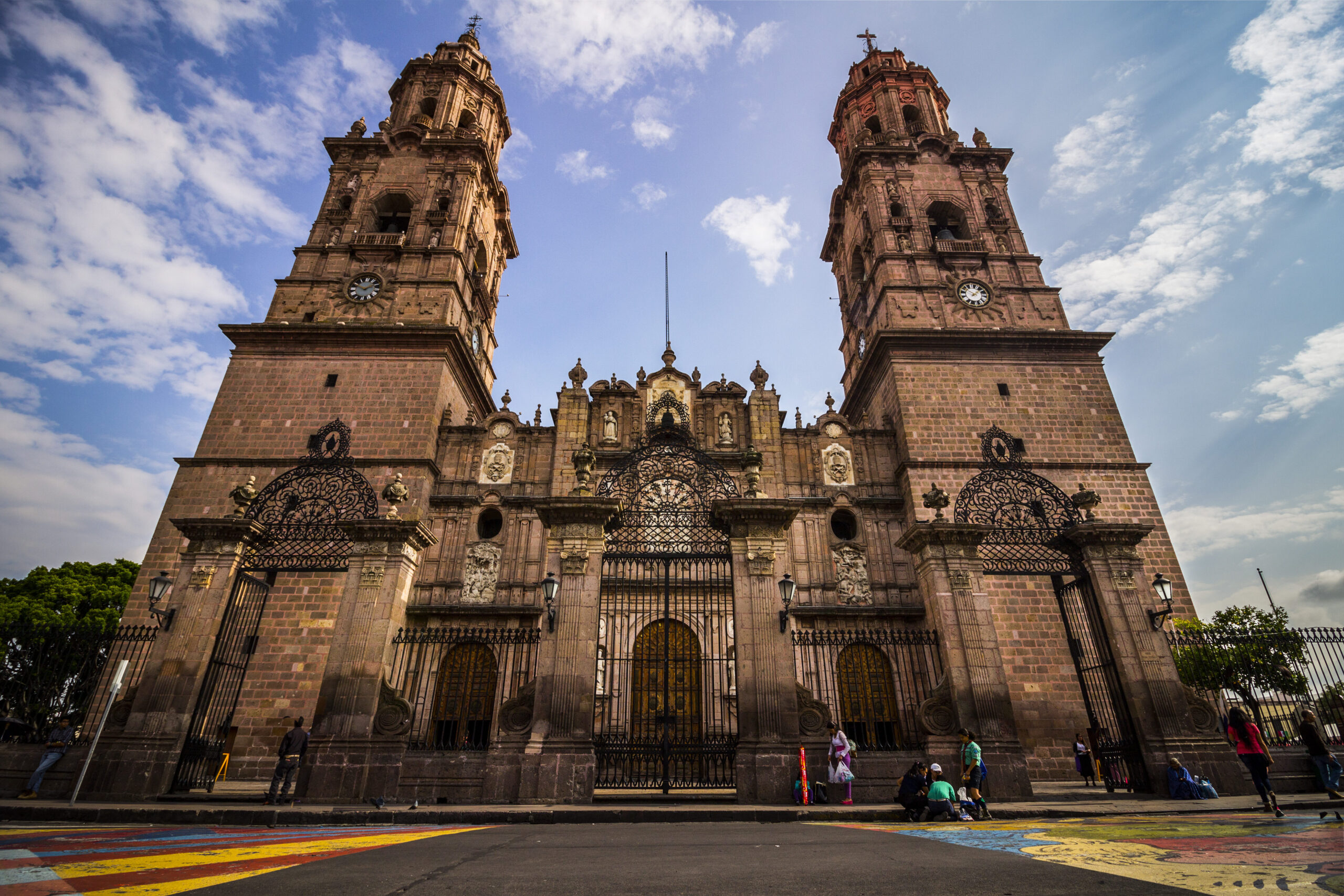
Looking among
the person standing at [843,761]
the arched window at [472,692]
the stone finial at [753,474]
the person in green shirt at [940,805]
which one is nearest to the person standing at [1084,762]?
the person standing at [843,761]

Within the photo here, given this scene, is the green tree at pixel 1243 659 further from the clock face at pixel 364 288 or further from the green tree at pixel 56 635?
the clock face at pixel 364 288

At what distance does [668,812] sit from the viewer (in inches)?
361

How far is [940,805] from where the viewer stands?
29.6 ft

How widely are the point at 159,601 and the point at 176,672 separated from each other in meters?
1.46

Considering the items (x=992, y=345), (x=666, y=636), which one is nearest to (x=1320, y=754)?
(x=666, y=636)

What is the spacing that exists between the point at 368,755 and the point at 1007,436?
19980mm

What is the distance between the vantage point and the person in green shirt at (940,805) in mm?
8984

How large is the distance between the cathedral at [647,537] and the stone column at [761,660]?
0.05m

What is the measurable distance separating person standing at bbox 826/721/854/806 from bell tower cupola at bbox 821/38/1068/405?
15.5m

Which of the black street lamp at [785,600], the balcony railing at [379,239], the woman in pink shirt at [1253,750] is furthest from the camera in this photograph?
the balcony railing at [379,239]

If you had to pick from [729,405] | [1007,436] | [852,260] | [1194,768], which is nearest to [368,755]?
[1194,768]

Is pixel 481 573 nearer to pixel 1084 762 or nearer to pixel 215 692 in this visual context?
pixel 215 692

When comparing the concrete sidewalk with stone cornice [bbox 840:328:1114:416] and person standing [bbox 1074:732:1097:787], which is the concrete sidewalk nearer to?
person standing [bbox 1074:732:1097:787]

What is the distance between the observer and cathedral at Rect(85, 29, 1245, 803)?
10984 mm
